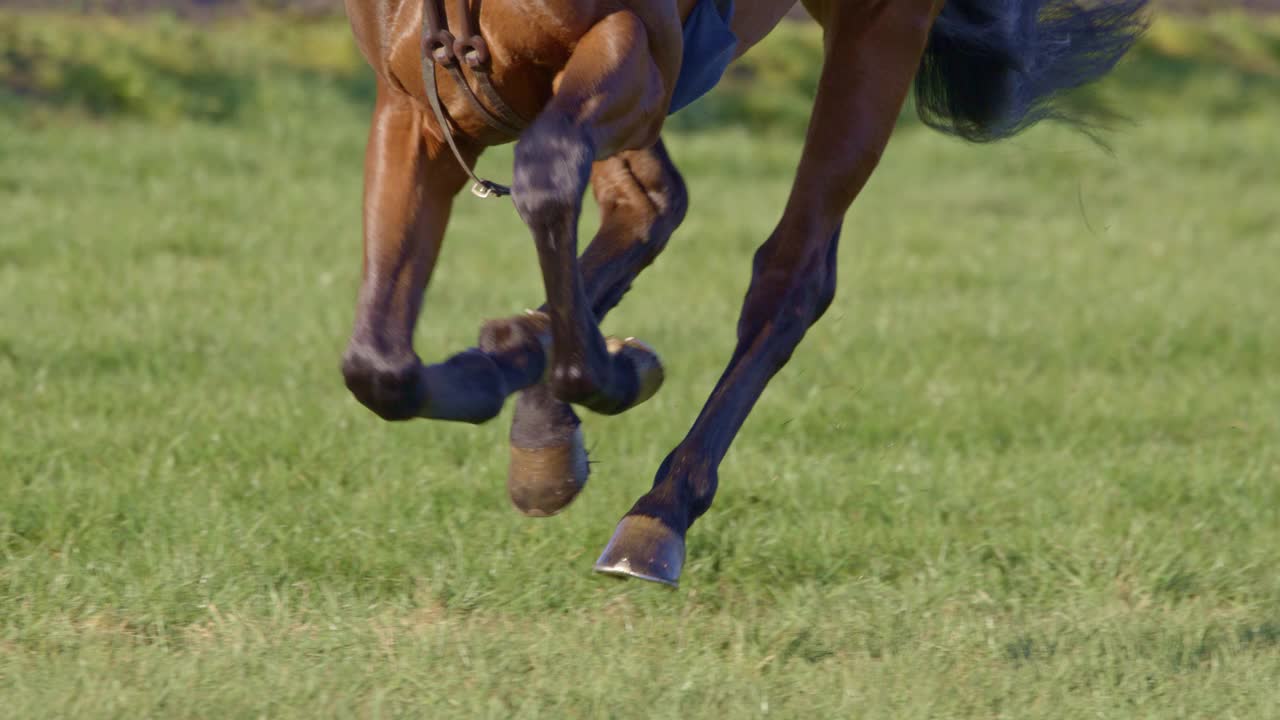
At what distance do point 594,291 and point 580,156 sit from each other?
3.06 feet

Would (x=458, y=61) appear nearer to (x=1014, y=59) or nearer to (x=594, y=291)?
(x=594, y=291)

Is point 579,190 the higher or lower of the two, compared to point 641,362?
higher

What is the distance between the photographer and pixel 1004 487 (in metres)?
5.00

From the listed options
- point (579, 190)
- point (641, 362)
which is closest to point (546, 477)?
point (641, 362)

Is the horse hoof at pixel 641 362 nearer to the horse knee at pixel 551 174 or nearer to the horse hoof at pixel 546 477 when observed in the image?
the horse hoof at pixel 546 477

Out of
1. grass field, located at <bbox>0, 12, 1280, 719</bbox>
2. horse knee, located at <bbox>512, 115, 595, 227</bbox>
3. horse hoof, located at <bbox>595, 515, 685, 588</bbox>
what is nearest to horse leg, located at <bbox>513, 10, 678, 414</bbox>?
horse knee, located at <bbox>512, 115, 595, 227</bbox>

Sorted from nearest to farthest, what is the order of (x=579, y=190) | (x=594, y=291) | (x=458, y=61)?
1. (x=579, y=190)
2. (x=458, y=61)
3. (x=594, y=291)

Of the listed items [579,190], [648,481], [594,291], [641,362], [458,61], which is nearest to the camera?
[579,190]

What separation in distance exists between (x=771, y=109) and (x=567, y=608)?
10123mm

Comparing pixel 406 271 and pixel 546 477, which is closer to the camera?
pixel 406 271

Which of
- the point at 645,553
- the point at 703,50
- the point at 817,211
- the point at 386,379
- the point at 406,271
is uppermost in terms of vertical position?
the point at 703,50

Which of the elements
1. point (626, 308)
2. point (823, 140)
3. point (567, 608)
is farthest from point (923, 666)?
point (626, 308)

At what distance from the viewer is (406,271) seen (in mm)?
3385

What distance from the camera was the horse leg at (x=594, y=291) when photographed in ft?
12.2
